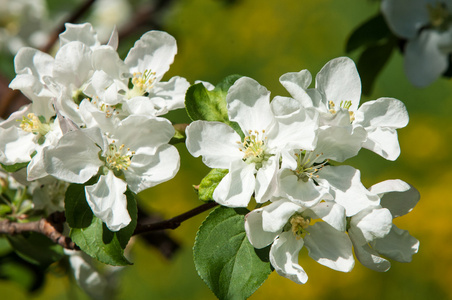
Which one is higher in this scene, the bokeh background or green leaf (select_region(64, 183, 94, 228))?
green leaf (select_region(64, 183, 94, 228))

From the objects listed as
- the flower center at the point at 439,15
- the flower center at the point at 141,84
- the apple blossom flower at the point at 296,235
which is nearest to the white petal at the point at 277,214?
the apple blossom flower at the point at 296,235

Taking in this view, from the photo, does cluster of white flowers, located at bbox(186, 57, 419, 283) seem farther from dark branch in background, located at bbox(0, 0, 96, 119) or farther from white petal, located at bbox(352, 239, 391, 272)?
dark branch in background, located at bbox(0, 0, 96, 119)

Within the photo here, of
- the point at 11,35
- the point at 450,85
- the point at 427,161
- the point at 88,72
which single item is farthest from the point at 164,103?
the point at 450,85

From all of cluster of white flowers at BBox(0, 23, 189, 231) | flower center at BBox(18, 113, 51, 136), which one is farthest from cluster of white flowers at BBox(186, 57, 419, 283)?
flower center at BBox(18, 113, 51, 136)

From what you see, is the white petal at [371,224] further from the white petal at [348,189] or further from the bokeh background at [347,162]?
the bokeh background at [347,162]

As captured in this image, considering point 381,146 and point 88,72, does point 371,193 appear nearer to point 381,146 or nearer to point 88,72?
point 381,146

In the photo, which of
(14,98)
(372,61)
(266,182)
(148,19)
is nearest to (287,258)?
(266,182)
